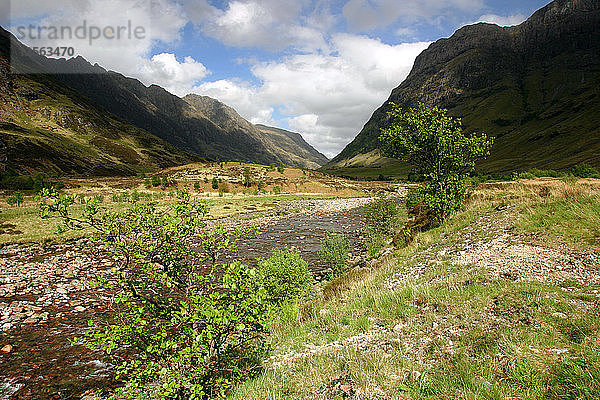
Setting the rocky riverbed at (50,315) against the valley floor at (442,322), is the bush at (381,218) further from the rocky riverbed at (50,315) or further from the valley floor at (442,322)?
the valley floor at (442,322)

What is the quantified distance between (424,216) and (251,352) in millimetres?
19778

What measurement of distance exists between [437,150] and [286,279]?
41.5 ft

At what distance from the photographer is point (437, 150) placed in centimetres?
1862

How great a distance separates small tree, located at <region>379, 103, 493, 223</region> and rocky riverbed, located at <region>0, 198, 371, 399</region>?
1001cm

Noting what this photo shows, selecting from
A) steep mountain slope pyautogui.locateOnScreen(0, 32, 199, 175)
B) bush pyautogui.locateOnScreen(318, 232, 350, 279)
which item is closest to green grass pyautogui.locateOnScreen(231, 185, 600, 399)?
bush pyautogui.locateOnScreen(318, 232, 350, 279)

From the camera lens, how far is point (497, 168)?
126500mm

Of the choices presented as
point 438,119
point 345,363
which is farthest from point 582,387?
point 438,119

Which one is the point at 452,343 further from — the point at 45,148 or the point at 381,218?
the point at 45,148

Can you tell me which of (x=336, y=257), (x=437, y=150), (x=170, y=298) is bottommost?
(x=336, y=257)

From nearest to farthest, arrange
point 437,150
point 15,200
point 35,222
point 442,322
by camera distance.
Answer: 1. point 442,322
2. point 437,150
3. point 35,222
4. point 15,200

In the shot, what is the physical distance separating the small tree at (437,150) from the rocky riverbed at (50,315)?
10.0 meters

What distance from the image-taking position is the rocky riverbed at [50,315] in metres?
9.60

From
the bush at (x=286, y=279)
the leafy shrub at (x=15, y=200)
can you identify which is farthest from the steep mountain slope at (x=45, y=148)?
the bush at (x=286, y=279)

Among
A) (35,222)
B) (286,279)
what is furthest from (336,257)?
(35,222)
